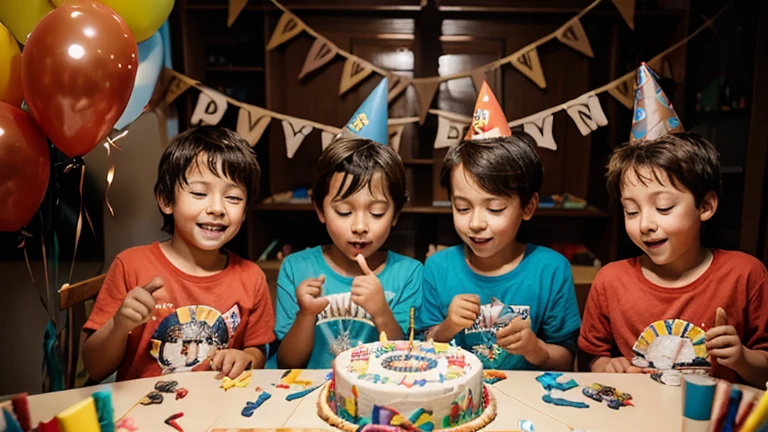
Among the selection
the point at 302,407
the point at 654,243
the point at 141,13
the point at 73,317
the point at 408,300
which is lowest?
the point at 73,317

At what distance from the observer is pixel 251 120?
88.8 inches

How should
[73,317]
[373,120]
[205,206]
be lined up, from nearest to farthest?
[205,206] < [373,120] < [73,317]

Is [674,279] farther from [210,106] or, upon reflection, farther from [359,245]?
[210,106]

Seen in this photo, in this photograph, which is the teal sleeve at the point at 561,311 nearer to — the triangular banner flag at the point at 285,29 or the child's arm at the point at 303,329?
the child's arm at the point at 303,329

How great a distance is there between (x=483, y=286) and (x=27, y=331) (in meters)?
1.79

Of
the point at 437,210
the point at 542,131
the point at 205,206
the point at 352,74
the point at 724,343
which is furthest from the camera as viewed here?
the point at 437,210

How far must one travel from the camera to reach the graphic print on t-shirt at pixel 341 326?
1.59 metres

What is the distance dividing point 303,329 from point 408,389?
518 millimetres

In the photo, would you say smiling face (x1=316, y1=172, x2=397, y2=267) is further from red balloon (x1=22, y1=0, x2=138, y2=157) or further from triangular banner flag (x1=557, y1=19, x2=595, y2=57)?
triangular banner flag (x1=557, y1=19, x2=595, y2=57)

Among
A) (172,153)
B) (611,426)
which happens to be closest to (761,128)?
(611,426)

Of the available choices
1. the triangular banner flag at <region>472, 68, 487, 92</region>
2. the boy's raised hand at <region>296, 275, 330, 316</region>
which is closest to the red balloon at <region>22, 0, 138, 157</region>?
the boy's raised hand at <region>296, 275, 330, 316</region>

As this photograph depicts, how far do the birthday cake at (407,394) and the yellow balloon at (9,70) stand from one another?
3.38ft

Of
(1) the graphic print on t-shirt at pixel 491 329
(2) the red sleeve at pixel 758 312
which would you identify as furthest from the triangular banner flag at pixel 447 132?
(2) the red sleeve at pixel 758 312

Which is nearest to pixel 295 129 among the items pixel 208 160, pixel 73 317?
pixel 208 160
